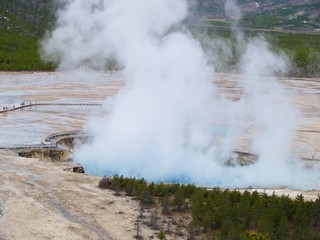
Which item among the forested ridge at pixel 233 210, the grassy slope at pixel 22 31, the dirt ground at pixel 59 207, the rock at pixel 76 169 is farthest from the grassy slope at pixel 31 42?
the forested ridge at pixel 233 210

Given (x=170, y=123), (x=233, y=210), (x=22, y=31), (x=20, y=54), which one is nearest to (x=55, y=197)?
(x=233, y=210)

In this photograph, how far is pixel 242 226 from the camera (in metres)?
18.5

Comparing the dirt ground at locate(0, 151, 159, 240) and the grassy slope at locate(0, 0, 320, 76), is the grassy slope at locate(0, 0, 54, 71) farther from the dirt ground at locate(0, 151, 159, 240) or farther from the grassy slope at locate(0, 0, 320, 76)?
the dirt ground at locate(0, 151, 159, 240)

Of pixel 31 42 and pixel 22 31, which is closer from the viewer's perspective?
pixel 31 42

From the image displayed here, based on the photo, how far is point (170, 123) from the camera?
30609mm

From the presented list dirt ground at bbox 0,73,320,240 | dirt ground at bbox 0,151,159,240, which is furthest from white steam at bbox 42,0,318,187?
dirt ground at bbox 0,151,159,240

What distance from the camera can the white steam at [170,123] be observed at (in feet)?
86.5

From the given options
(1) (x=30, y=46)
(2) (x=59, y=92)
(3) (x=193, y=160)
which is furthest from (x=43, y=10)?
(3) (x=193, y=160)

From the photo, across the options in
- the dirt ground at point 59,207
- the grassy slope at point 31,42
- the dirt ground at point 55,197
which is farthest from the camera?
the grassy slope at point 31,42

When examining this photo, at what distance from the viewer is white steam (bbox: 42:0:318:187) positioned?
2636cm

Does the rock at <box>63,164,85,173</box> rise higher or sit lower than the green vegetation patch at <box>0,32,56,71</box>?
lower

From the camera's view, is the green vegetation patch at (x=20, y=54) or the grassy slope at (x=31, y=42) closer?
the green vegetation patch at (x=20, y=54)

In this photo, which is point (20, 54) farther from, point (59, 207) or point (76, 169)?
point (59, 207)

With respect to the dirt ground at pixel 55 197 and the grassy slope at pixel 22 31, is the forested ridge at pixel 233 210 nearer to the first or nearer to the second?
the dirt ground at pixel 55 197
